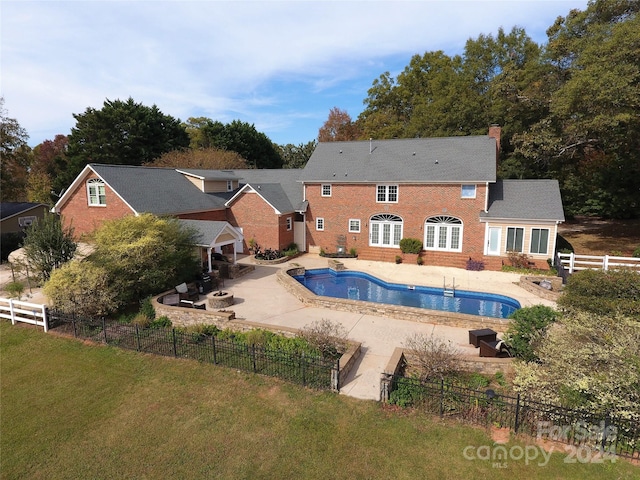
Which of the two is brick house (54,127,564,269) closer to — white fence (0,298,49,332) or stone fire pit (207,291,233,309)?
stone fire pit (207,291,233,309)

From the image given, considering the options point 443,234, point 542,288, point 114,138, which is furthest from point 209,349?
point 114,138

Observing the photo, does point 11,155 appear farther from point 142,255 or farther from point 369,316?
point 369,316

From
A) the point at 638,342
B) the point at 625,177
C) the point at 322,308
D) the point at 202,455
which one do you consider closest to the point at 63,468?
the point at 202,455

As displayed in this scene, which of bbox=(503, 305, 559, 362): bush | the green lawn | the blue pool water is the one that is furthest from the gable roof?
bbox=(503, 305, 559, 362): bush

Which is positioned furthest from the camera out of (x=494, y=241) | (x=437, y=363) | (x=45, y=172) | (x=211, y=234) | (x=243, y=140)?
(x=45, y=172)

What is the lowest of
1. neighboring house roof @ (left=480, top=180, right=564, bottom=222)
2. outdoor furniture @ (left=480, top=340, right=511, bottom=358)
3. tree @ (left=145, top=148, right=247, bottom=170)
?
outdoor furniture @ (left=480, top=340, right=511, bottom=358)

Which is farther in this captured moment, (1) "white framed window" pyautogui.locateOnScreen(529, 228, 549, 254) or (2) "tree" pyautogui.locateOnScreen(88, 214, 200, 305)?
(1) "white framed window" pyautogui.locateOnScreen(529, 228, 549, 254)

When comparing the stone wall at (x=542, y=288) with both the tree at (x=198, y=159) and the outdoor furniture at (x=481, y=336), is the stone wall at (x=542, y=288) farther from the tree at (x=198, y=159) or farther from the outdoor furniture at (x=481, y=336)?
the tree at (x=198, y=159)
